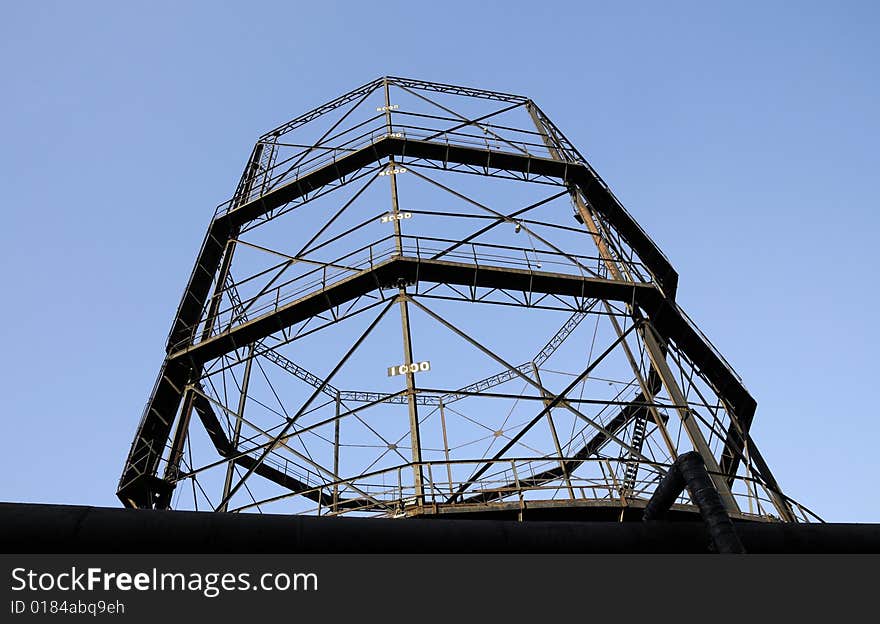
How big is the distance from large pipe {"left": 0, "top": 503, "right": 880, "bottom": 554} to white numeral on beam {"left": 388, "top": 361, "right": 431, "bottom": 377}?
5.95 m

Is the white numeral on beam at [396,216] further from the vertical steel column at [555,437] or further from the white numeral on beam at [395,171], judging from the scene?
the vertical steel column at [555,437]

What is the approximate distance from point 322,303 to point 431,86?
12.1 m

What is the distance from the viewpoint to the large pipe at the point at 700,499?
8.97 meters

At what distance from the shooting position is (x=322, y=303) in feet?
54.3

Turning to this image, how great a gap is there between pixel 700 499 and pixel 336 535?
4.71 meters

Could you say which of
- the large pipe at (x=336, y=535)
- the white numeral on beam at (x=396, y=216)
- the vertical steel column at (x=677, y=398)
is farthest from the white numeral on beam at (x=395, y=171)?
the large pipe at (x=336, y=535)

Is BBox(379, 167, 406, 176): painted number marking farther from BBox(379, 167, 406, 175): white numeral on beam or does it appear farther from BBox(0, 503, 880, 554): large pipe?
BBox(0, 503, 880, 554): large pipe

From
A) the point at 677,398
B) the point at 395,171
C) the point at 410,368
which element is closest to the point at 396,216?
the point at 395,171
